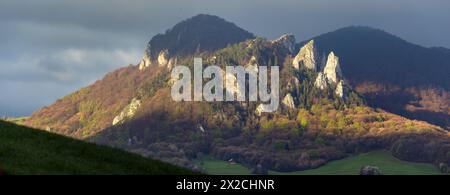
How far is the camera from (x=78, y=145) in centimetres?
5203

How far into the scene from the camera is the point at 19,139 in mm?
50469

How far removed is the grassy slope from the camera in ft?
145

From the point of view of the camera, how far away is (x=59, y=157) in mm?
47438

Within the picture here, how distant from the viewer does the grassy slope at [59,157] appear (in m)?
44.1
